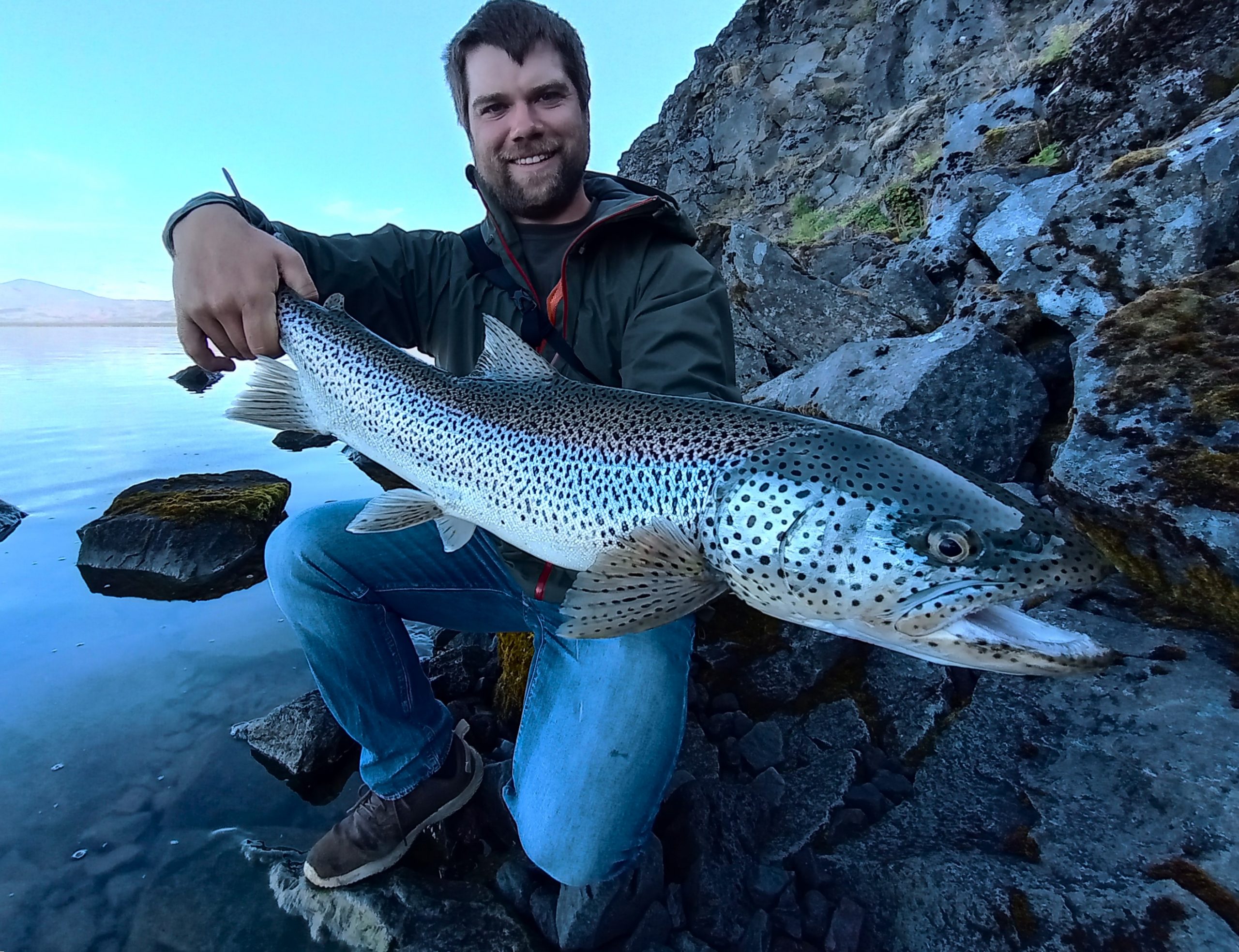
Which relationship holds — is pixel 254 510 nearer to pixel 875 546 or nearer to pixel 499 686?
pixel 499 686

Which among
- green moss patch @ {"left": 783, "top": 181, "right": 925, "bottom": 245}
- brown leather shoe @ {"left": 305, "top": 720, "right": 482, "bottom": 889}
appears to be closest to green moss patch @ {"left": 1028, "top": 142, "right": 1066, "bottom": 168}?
green moss patch @ {"left": 783, "top": 181, "right": 925, "bottom": 245}

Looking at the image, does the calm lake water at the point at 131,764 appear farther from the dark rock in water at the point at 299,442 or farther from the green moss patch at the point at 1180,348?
the green moss patch at the point at 1180,348

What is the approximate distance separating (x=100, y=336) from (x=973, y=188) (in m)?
85.7

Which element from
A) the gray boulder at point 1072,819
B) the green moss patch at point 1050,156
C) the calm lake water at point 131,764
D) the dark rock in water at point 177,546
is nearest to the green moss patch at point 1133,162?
the green moss patch at point 1050,156

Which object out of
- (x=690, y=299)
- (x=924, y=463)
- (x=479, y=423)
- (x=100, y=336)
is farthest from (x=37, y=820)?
(x=100, y=336)

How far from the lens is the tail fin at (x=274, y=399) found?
3.42m

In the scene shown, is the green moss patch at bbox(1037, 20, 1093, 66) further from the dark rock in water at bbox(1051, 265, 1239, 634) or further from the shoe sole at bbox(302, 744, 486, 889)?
the shoe sole at bbox(302, 744, 486, 889)

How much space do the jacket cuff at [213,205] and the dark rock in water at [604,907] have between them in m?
3.53

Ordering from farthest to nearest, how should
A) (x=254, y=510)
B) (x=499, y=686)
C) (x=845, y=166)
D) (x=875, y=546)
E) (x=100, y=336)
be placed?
1. (x=100, y=336)
2. (x=845, y=166)
3. (x=254, y=510)
4. (x=499, y=686)
5. (x=875, y=546)

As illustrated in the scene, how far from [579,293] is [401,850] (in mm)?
2951

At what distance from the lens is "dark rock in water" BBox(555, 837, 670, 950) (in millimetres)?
2523

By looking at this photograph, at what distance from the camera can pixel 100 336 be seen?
6731 centimetres

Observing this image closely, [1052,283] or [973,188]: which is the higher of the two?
[973,188]

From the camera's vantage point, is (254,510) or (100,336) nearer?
(254,510)
